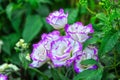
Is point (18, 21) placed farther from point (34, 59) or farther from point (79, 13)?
point (34, 59)

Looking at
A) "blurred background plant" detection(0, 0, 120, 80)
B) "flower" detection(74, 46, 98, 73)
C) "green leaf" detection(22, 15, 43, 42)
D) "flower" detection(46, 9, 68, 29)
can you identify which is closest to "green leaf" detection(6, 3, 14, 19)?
"blurred background plant" detection(0, 0, 120, 80)

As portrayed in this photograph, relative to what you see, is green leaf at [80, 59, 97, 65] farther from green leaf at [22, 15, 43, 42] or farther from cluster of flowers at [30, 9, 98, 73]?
green leaf at [22, 15, 43, 42]

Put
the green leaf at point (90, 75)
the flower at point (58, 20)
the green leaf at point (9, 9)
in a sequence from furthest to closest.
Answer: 1. the green leaf at point (9, 9)
2. the flower at point (58, 20)
3. the green leaf at point (90, 75)

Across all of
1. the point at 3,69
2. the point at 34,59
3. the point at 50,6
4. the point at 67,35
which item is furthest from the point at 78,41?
the point at 50,6

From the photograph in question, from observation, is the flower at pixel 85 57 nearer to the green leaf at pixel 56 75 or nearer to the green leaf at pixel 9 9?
the green leaf at pixel 56 75

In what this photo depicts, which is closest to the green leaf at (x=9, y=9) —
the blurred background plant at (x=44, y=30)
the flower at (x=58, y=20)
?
the blurred background plant at (x=44, y=30)

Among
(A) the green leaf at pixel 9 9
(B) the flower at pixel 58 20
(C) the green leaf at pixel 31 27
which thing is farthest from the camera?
(A) the green leaf at pixel 9 9

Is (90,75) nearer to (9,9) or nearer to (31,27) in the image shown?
(31,27)
